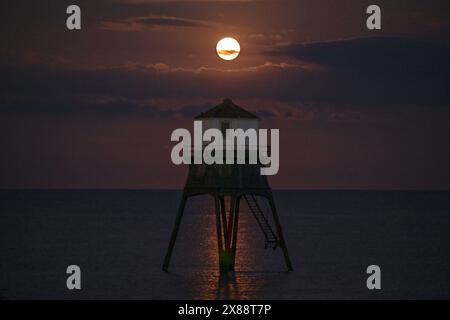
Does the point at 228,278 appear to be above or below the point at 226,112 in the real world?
below

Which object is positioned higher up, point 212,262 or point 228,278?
point 212,262

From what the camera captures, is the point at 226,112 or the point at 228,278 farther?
the point at 228,278

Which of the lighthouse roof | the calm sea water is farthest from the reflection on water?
the lighthouse roof

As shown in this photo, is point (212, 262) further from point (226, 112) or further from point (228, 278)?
point (226, 112)

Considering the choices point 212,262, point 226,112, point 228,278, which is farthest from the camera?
point 212,262

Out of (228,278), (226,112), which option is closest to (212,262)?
(228,278)

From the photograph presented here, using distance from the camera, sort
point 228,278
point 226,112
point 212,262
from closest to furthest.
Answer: point 226,112 < point 228,278 < point 212,262

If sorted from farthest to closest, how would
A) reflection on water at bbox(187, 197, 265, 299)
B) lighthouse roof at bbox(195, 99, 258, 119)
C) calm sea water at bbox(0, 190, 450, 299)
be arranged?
calm sea water at bbox(0, 190, 450, 299)
reflection on water at bbox(187, 197, 265, 299)
lighthouse roof at bbox(195, 99, 258, 119)

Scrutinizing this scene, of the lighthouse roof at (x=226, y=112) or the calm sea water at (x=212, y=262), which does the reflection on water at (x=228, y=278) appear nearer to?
the calm sea water at (x=212, y=262)

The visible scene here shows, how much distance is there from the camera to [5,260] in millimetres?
78625

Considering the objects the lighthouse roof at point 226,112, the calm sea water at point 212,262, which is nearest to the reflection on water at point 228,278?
the calm sea water at point 212,262

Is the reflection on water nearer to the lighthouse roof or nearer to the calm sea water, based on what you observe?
the calm sea water

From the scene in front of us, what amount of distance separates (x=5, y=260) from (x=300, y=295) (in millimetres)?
30069
